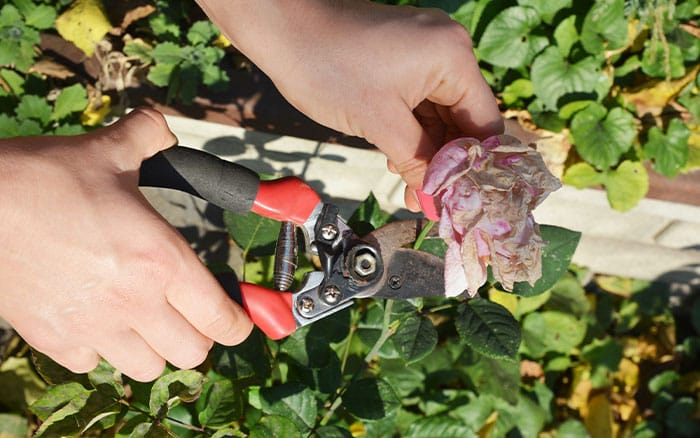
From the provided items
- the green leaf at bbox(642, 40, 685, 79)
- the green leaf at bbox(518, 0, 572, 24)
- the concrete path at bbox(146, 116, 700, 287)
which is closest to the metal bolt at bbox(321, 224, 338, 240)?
the concrete path at bbox(146, 116, 700, 287)

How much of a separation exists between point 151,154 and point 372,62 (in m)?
0.34

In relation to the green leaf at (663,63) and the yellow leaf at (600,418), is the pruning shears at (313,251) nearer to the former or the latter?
the green leaf at (663,63)

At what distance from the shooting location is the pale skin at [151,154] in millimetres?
706

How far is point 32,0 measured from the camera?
138 centimetres

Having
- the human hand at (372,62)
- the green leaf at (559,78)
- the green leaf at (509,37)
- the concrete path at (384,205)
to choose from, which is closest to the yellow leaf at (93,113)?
the concrete path at (384,205)

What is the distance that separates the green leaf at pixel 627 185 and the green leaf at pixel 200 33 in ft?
3.31

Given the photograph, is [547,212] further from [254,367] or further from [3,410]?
[3,410]

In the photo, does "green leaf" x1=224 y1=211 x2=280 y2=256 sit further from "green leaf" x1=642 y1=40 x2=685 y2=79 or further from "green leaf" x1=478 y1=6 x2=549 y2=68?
"green leaf" x1=642 y1=40 x2=685 y2=79

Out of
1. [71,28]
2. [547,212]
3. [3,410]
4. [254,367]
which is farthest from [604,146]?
[3,410]

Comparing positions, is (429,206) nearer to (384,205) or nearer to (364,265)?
(364,265)

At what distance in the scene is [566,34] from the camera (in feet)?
4.73

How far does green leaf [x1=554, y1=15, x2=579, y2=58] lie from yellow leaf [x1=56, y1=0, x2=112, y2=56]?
1.08 meters

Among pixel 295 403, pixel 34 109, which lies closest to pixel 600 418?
pixel 295 403

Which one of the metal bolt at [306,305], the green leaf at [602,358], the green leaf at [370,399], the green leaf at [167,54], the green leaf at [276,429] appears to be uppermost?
the green leaf at [167,54]
